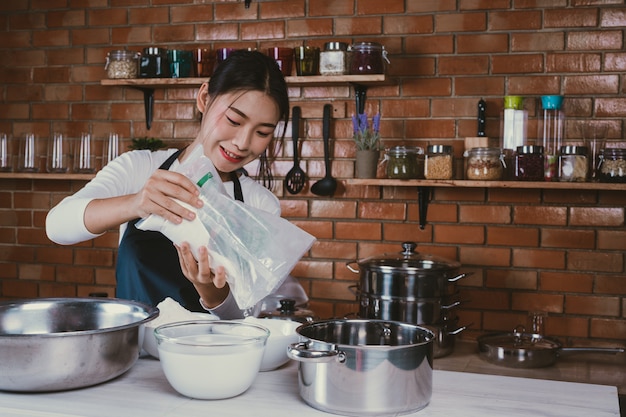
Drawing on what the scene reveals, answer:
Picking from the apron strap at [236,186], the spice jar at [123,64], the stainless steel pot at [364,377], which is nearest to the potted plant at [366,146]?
the apron strap at [236,186]

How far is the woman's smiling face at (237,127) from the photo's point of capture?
182 centimetres

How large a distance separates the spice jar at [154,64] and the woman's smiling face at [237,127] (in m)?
1.03

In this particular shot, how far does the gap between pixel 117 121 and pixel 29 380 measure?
2.15 m

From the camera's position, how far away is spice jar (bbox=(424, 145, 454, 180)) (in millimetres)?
2498

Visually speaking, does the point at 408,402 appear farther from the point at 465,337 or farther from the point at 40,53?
the point at 40,53

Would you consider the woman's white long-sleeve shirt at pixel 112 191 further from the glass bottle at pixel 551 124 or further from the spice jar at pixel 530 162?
the glass bottle at pixel 551 124

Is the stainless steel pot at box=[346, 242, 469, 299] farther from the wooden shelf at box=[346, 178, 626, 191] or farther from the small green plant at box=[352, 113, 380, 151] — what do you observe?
the small green plant at box=[352, 113, 380, 151]

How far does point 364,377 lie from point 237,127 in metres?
0.97

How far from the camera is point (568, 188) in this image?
2430mm

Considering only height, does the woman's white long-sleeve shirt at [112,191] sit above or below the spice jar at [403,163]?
below

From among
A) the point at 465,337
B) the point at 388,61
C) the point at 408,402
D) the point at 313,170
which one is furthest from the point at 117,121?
the point at 408,402

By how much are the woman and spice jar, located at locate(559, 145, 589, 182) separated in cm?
102

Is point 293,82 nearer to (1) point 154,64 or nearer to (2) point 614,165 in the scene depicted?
(1) point 154,64

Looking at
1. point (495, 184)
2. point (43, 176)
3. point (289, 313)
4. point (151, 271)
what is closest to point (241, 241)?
point (151, 271)
